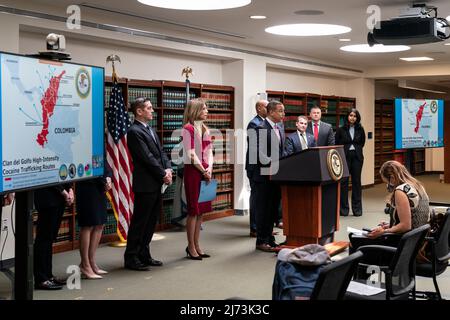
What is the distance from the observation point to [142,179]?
228 inches

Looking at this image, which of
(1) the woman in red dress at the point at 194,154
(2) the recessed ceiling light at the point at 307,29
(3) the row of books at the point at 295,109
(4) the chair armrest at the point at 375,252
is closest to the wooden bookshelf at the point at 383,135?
(3) the row of books at the point at 295,109

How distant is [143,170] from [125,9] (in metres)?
2.11

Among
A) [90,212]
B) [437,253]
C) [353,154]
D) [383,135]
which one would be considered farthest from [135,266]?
[383,135]

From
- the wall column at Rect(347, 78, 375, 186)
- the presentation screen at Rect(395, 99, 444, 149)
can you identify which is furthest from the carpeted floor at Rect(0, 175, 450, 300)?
the wall column at Rect(347, 78, 375, 186)

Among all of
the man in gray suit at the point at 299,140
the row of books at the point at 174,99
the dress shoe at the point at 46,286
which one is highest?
the row of books at the point at 174,99

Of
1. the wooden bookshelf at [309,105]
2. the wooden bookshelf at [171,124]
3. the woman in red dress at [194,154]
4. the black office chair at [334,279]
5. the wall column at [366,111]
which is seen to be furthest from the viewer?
the wall column at [366,111]

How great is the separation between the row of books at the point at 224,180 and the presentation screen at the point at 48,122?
5216mm

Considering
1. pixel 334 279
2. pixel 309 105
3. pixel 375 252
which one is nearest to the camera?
pixel 334 279

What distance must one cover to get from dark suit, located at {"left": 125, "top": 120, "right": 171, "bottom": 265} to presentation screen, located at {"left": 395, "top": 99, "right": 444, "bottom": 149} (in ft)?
12.8

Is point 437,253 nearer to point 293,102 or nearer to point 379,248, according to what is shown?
point 379,248

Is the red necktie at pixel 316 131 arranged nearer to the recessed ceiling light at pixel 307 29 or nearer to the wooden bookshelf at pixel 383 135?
the recessed ceiling light at pixel 307 29

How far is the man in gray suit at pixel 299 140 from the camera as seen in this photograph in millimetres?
7461

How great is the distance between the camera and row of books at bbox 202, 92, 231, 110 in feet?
30.5

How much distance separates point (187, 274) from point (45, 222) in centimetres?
150
